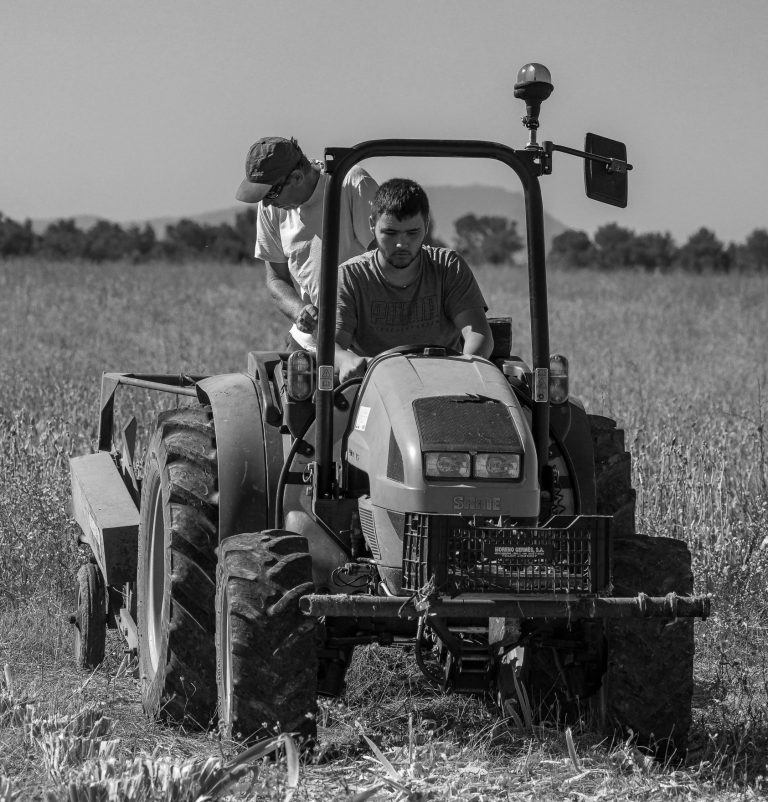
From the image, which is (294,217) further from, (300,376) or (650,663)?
(650,663)

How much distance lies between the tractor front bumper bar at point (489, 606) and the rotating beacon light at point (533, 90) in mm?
1645

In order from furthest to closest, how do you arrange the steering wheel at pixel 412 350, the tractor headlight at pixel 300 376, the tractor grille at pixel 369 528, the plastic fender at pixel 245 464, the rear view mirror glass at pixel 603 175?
the plastic fender at pixel 245 464
the steering wheel at pixel 412 350
the tractor headlight at pixel 300 376
the rear view mirror glass at pixel 603 175
the tractor grille at pixel 369 528

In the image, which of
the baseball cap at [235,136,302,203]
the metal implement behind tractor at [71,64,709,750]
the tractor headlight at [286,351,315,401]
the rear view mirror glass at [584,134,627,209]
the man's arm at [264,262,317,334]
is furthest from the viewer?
the man's arm at [264,262,317,334]

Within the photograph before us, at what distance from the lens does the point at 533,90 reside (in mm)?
4520

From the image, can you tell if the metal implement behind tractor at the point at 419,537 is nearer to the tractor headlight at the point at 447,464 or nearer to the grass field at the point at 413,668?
the tractor headlight at the point at 447,464

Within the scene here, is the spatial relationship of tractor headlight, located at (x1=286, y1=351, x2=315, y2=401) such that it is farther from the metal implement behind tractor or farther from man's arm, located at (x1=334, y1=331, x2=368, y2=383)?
man's arm, located at (x1=334, y1=331, x2=368, y2=383)

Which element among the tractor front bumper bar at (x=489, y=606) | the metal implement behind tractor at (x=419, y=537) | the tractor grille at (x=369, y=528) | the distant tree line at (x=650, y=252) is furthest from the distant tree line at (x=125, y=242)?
the tractor front bumper bar at (x=489, y=606)

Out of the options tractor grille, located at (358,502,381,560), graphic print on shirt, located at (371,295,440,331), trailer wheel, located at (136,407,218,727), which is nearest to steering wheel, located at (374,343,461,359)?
graphic print on shirt, located at (371,295,440,331)

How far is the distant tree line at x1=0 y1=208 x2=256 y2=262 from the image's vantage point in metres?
37.6

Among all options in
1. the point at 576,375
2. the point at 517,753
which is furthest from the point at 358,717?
the point at 576,375

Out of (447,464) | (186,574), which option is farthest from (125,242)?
(447,464)

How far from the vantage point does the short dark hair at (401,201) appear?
4.97m

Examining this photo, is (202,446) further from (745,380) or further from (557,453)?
(745,380)

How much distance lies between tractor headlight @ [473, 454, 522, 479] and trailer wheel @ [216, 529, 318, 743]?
61 cm
